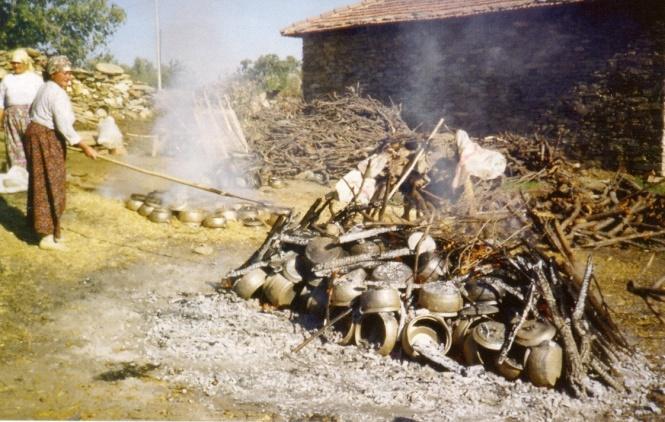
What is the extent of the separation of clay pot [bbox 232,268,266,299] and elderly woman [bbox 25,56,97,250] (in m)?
2.26

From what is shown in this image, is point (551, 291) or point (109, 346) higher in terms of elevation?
point (551, 291)

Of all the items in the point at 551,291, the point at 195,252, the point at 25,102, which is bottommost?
the point at 195,252

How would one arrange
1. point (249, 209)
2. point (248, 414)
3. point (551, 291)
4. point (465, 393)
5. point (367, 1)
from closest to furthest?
1. point (248, 414)
2. point (465, 393)
3. point (551, 291)
4. point (249, 209)
5. point (367, 1)

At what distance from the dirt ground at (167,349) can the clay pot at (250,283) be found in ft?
0.34

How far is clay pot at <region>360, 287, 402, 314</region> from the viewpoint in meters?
4.29

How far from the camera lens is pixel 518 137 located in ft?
39.7

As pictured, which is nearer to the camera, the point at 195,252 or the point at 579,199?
the point at 195,252

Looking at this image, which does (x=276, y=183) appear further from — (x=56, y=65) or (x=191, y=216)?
(x=56, y=65)

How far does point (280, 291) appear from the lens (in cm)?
510

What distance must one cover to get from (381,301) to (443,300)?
540 mm

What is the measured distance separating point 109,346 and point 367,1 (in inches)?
609

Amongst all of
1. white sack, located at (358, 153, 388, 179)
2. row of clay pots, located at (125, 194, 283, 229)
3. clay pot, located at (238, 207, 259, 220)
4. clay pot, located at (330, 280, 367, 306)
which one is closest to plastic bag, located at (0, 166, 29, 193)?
row of clay pots, located at (125, 194, 283, 229)

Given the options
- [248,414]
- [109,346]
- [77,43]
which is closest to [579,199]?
[248,414]

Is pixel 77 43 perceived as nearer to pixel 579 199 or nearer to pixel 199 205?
pixel 199 205
